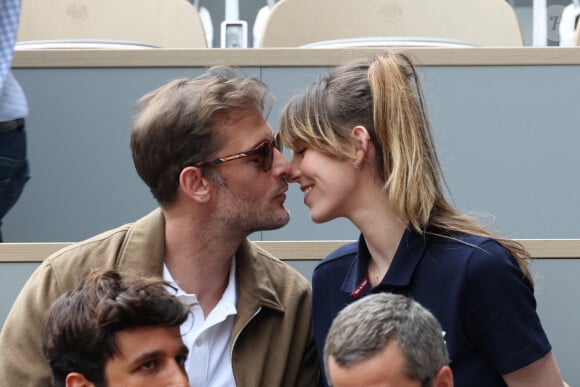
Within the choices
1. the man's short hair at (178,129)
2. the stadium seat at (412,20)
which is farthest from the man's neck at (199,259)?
the stadium seat at (412,20)

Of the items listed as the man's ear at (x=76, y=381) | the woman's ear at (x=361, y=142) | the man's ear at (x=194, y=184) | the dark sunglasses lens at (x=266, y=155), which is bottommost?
the man's ear at (x=76, y=381)

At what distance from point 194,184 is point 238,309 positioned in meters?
0.36

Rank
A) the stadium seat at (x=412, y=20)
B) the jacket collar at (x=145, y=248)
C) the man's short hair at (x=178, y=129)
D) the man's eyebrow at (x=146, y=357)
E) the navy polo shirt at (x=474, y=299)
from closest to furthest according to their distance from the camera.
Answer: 1. the man's eyebrow at (x=146, y=357)
2. the navy polo shirt at (x=474, y=299)
3. the jacket collar at (x=145, y=248)
4. the man's short hair at (x=178, y=129)
5. the stadium seat at (x=412, y=20)

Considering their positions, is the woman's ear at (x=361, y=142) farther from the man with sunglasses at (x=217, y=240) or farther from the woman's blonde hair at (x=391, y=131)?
the man with sunglasses at (x=217, y=240)

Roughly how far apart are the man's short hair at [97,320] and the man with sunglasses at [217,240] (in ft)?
1.65

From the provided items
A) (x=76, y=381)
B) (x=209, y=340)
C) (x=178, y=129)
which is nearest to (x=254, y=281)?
(x=209, y=340)

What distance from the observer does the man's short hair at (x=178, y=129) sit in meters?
3.40

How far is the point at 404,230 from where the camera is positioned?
310 centimetres

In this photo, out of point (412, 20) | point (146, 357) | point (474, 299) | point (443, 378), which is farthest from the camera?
point (412, 20)

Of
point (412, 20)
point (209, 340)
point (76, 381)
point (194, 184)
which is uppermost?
point (412, 20)

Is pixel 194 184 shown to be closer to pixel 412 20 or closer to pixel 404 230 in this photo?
pixel 404 230

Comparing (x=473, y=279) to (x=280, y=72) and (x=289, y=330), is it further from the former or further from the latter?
(x=280, y=72)

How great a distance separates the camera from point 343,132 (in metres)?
3.13

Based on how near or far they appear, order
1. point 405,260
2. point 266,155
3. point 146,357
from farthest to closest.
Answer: point 266,155, point 405,260, point 146,357
